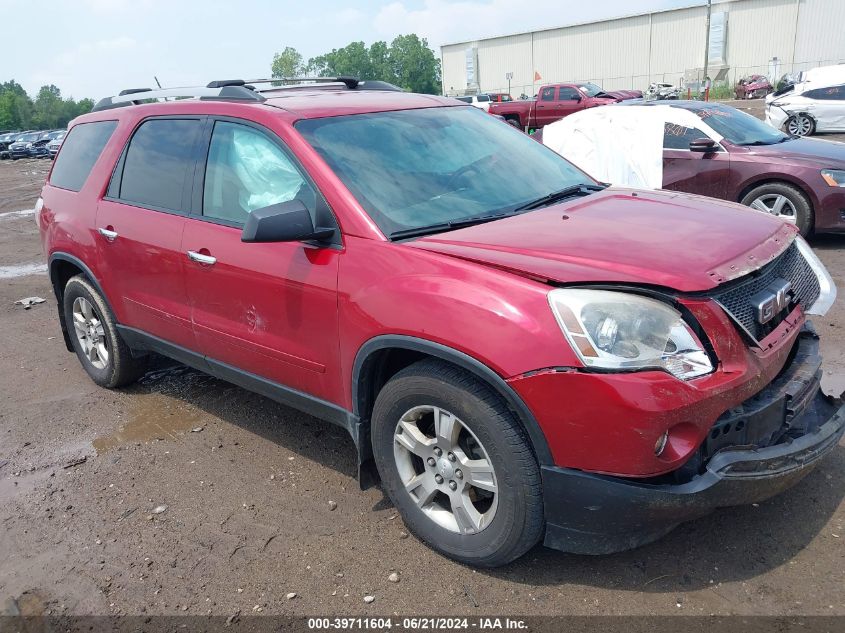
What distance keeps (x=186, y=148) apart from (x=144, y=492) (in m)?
1.86

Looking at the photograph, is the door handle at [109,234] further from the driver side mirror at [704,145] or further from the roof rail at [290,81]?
the driver side mirror at [704,145]

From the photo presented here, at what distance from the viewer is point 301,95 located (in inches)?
160

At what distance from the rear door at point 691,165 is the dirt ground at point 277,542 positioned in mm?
3791

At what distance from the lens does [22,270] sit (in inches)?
377

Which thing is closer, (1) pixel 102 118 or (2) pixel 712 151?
(1) pixel 102 118

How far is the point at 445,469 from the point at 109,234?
2.71 m

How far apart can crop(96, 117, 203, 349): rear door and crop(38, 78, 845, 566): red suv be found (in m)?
0.02

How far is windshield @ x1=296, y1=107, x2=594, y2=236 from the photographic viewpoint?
10.8 feet

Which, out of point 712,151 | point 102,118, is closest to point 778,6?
point 712,151

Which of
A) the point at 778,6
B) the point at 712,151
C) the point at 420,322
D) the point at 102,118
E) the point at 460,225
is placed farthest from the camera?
the point at 778,6

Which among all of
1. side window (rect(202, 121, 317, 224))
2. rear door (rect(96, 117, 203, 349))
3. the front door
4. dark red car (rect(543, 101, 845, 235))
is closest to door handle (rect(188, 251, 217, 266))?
the front door

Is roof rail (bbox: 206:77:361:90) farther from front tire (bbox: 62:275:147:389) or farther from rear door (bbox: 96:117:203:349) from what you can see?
front tire (bbox: 62:275:147:389)

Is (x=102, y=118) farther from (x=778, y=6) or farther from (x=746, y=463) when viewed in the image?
(x=778, y=6)

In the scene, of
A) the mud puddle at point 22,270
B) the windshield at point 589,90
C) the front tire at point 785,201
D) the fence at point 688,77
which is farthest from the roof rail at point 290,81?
the fence at point 688,77
